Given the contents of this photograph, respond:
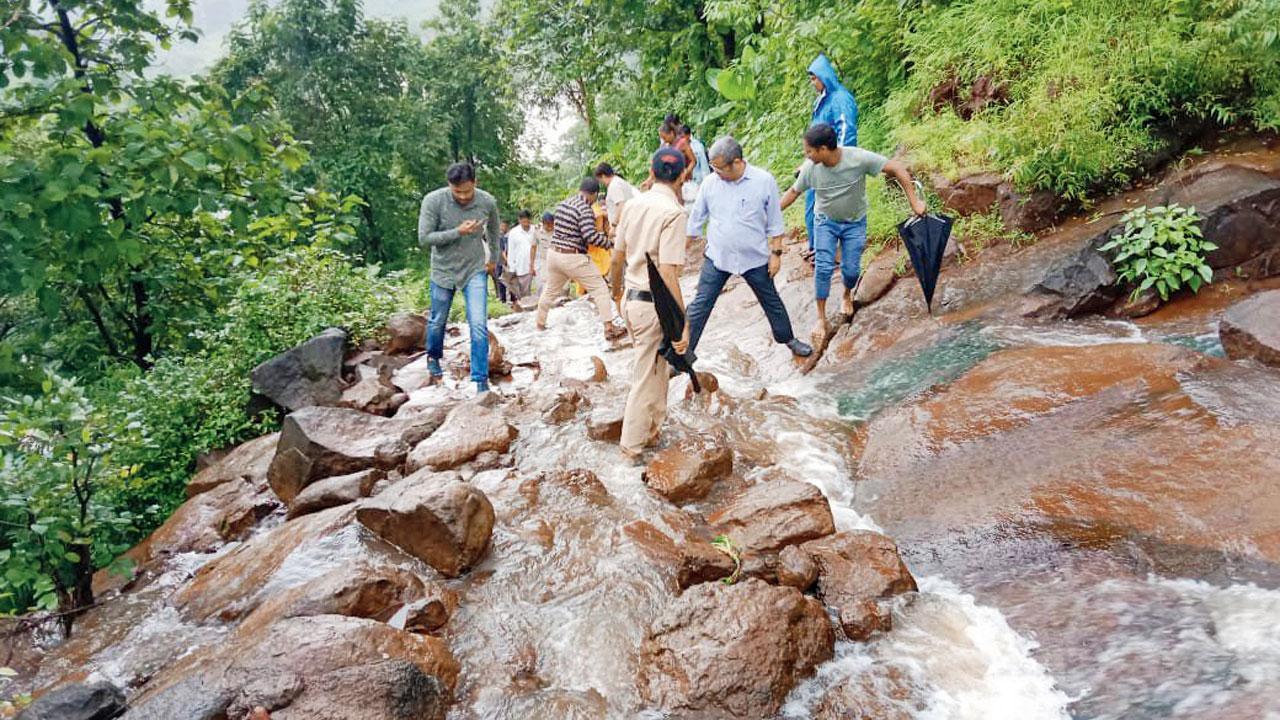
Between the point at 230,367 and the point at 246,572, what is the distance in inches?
153

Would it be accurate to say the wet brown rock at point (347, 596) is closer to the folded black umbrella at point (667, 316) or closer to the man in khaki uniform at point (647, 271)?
the man in khaki uniform at point (647, 271)

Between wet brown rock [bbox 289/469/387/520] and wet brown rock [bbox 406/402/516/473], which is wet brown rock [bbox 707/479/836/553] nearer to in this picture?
wet brown rock [bbox 406/402/516/473]

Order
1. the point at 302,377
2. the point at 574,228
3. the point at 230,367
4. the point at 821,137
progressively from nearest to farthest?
1. the point at 821,137
2. the point at 302,377
3. the point at 230,367
4. the point at 574,228

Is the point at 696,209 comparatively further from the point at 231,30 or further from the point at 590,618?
the point at 231,30

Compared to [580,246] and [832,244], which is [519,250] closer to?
[580,246]

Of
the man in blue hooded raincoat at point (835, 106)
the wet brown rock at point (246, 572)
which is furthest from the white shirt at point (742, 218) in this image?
the wet brown rock at point (246, 572)

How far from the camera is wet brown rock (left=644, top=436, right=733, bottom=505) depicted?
4.75 m

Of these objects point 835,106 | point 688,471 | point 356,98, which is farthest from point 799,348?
point 356,98

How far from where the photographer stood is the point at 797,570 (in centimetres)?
364

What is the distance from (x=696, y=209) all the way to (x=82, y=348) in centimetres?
777

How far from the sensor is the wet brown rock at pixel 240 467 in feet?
20.3

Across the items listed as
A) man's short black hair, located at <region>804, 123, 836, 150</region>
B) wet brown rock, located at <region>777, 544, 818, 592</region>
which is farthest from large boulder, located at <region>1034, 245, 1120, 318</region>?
wet brown rock, located at <region>777, 544, 818, 592</region>

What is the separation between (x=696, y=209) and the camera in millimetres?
6113

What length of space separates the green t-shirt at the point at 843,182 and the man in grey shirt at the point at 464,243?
9.88 feet
